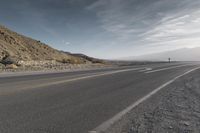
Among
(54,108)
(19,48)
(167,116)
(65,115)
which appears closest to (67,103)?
(54,108)

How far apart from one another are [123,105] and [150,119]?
58.4 inches

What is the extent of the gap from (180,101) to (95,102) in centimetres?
283

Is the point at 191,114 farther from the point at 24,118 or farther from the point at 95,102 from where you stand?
the point at 24,118

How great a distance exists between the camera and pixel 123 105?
635cm

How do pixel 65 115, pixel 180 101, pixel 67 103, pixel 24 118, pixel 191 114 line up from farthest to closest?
pixel 180 101 → pixel 67 103 → pixel 191 114 → pixel 65 115 → pixel 24 118

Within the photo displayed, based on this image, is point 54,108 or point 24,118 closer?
point 24,118

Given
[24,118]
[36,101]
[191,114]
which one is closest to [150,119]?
[191,114]

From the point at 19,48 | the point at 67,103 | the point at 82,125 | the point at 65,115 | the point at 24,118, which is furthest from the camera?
the point at 19,48

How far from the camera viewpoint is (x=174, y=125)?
14.7 ft

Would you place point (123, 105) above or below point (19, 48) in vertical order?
below

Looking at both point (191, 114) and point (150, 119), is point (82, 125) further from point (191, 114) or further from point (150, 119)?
point (191, 114)

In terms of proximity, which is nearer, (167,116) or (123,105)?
(167,116)

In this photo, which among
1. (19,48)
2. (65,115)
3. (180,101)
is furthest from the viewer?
(19,48)

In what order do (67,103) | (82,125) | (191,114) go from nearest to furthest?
(82,125) → (191,114) → (67,103)
